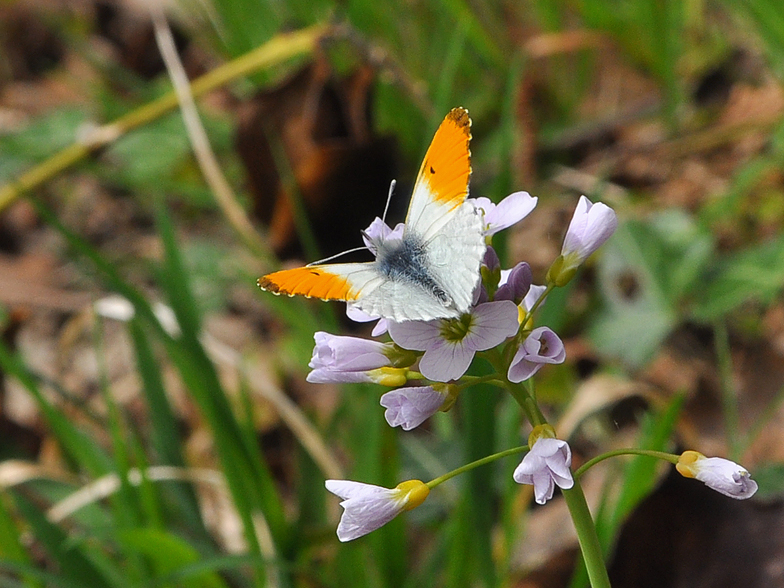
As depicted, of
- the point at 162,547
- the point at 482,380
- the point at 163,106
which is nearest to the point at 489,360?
the point at 482,380

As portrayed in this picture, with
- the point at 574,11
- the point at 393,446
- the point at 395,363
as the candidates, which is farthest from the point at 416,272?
the point at 574,11

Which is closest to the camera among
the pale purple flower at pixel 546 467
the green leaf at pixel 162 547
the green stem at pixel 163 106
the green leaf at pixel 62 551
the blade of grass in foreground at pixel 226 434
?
the pale purple flower at pixel 546 467

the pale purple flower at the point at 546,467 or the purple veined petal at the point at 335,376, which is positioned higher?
the purple veined petal at the point at 335,376

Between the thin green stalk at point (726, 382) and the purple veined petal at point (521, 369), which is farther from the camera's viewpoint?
the thin green stalk at point (726, 382)

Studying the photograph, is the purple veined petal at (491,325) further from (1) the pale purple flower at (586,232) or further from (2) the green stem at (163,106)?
(2) the green stem at (163,106)

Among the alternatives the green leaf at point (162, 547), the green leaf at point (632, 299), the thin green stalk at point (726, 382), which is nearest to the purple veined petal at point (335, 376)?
the green leaf at point (162, 547)

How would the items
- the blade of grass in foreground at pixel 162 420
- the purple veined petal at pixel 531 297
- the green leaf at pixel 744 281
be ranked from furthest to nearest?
the green leaf at pixel 744 281
the blade of grass in foreground at pixel 162 420
the purple veined petal at pixel 531 297

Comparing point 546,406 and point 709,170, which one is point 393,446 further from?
point 709,170

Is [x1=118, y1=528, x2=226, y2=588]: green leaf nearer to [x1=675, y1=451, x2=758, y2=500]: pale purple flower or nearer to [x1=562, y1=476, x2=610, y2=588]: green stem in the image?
[x1=562, y1=476, x2=610, y2=588]: green stem
